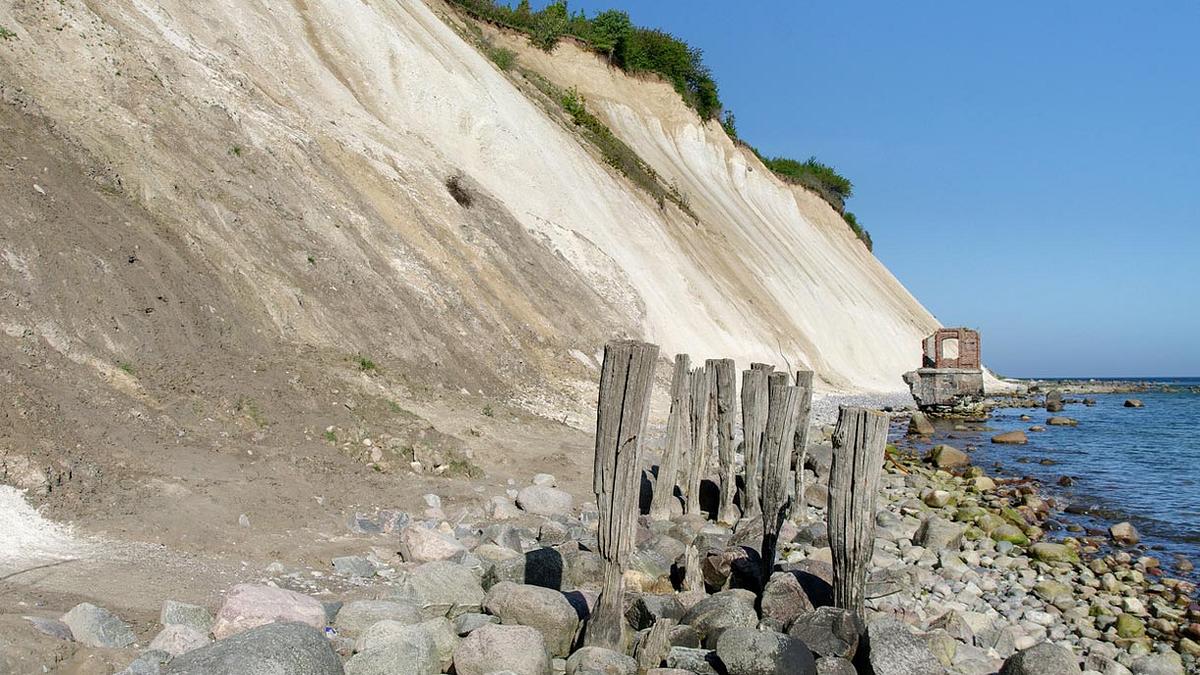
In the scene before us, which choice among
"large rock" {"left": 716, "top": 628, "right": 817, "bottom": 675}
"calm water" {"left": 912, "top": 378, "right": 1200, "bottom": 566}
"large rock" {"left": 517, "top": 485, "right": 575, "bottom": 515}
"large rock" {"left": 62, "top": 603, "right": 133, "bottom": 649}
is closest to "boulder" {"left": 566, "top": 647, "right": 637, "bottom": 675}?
"large rock" {"left": 716, "top": 628, "right": 817, "bottom": 675}

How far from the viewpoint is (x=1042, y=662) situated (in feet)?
24.2

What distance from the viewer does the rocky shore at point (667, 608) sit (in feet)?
20.9

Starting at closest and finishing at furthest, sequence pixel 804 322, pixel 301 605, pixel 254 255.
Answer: pixel 301 605, pixel 254 255, pixel 804 322

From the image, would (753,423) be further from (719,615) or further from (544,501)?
(719,615)

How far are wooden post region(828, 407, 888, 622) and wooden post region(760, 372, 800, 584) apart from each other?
200 cm

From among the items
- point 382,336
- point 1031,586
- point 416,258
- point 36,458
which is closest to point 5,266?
point 36,458

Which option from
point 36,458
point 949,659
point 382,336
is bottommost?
point 949,659

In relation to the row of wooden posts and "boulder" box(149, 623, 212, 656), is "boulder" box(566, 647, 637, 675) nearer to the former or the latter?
the row of wooden posts

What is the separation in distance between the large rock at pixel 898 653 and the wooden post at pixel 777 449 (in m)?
2.80

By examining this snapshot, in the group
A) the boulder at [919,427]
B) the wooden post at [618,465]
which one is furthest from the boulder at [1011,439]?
the wooden post at [618,465]

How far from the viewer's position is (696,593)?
888 centimetres

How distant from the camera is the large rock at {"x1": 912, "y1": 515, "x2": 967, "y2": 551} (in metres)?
12.1

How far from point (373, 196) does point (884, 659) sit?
1543 centimetres

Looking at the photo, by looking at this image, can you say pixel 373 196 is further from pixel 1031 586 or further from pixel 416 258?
pixel 1031 586
